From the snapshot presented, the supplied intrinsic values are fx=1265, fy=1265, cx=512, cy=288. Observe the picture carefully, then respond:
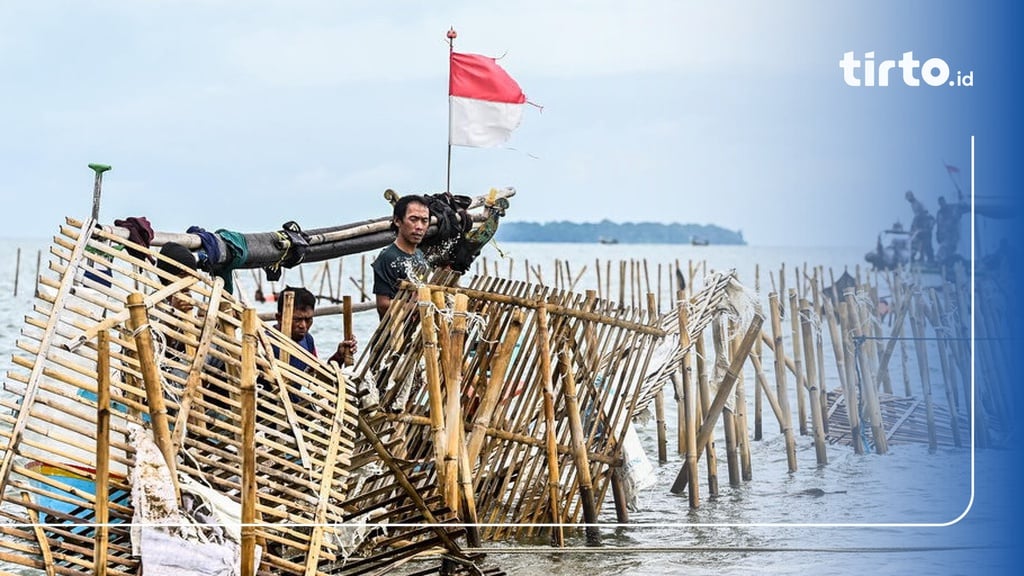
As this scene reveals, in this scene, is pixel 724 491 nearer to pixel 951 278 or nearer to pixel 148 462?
pixel 951 278

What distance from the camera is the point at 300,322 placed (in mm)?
6703

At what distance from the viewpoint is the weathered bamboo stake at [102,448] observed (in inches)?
165

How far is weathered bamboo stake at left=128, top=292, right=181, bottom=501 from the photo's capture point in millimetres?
4258

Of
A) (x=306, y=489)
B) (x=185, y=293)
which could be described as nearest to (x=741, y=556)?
(x=306, y=489)

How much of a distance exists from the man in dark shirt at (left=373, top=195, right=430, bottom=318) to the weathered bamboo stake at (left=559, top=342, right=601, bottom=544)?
958mm

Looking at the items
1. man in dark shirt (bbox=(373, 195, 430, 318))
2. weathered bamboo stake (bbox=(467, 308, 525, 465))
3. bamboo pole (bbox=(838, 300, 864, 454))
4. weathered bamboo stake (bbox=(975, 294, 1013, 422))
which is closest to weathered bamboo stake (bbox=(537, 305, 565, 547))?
weathered bamboo stake (bbox=(467, 308, 525, 465))

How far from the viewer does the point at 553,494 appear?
6836 mm

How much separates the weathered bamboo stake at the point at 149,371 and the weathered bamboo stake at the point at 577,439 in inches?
112

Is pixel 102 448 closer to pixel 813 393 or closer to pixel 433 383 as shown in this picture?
pixel 433 383

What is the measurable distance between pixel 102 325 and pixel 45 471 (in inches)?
34.8

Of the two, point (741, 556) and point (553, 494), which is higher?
point (553, 494)

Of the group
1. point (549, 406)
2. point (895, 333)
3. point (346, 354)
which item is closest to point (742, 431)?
point (895, 333)

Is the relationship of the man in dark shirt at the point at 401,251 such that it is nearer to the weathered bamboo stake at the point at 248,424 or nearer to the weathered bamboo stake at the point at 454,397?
the weathered bamboo stake at the point at 454,397

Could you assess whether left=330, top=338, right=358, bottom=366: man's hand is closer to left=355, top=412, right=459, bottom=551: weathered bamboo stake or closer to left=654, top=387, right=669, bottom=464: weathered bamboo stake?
left=355, top=412, right=459, bottom=551: weathered bamboo stake
